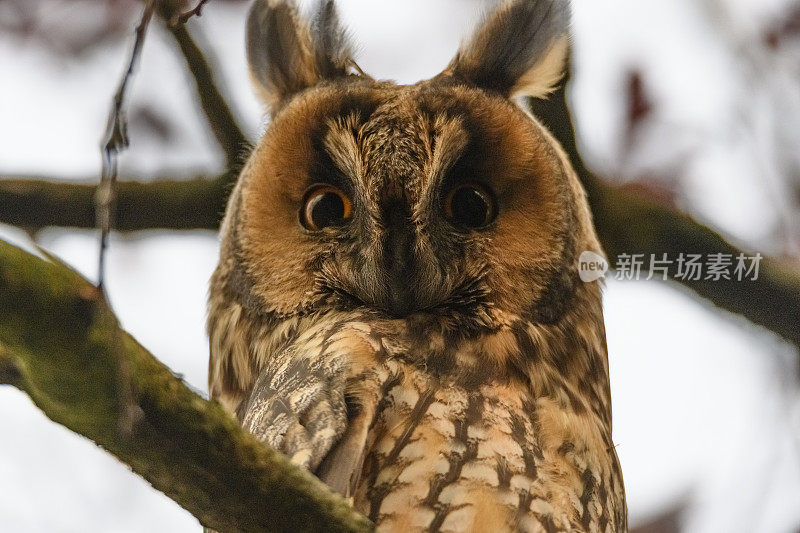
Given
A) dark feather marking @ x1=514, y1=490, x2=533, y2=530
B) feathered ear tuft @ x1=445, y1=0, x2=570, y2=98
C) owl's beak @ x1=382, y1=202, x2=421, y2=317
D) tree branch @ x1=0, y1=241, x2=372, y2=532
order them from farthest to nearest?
feathered ear tuft @ x1=445, y1=0, x2=570, y2=98 < owl's beak @ x1=382, y1=202, x2=421, y2=317 < dark feather marking @ x1=514, y1=490, x2=533, y2=530 < tree branch @ x1=0, y1=241, x2=372, y2=532

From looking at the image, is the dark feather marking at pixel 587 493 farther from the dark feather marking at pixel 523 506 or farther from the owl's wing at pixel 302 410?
the owl's wing at pixel 302 410

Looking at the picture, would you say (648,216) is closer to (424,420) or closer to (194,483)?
(424,420)

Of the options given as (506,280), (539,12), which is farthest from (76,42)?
(506,280)

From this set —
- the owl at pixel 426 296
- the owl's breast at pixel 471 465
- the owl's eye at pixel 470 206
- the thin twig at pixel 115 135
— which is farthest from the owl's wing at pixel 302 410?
the thin twig at pixel 115 135

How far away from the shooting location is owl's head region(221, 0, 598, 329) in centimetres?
200

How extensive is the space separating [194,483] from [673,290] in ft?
5.88

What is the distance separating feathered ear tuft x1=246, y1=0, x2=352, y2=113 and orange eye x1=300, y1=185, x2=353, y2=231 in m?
0.39

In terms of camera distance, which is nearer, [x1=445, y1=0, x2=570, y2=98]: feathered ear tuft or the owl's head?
the owl's head

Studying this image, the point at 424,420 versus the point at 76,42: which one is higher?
the point at 76,42

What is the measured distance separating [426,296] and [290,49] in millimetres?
851

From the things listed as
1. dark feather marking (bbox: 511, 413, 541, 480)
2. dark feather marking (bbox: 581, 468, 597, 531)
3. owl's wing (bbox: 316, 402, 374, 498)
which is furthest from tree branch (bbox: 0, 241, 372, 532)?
dark feather marking (bbox: 581, 468, 597, 531)

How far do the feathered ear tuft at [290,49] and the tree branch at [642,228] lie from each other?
593mm

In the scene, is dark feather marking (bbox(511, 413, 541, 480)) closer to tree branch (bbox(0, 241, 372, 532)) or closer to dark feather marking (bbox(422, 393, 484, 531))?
dark feather marking (bbox(422, 393, 484, 531))

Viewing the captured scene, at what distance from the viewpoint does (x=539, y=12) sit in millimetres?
2469
